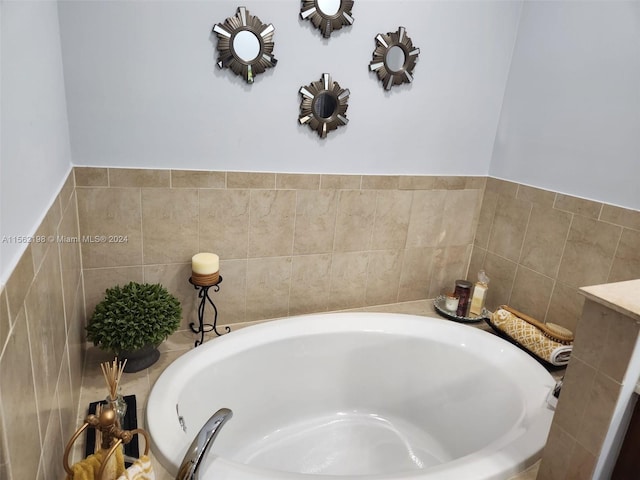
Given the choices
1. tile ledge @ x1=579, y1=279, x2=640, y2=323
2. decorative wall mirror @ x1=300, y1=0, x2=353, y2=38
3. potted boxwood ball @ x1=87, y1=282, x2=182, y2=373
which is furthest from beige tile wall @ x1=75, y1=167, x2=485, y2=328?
tile ledge @ x1=579, y1=279, x2=640, y2=323

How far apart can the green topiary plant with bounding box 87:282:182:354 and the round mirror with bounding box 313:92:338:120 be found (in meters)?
0.90

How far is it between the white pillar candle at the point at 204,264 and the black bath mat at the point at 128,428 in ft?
1.49

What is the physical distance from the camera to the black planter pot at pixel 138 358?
1364mm

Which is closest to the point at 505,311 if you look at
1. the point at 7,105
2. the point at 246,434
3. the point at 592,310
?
the point at 592,310

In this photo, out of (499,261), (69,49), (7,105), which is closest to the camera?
(7,105)

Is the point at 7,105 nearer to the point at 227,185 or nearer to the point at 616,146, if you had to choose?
the point at 227,185

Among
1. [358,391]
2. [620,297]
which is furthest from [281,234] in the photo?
[620,297]

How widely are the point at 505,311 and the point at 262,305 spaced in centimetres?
104

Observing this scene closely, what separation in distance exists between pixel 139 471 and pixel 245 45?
1.30m

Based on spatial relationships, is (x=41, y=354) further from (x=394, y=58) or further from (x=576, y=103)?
(x=576, y=103)

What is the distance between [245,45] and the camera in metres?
1.45

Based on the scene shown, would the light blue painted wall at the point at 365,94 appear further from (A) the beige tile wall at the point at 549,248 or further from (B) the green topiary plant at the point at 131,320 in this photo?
(B) the green topiary plant at the point at 131,320

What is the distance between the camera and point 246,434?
1612 mm

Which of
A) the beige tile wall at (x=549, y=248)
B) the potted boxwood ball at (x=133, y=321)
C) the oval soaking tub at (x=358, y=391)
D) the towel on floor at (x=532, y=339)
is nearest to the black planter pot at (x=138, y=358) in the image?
the potted boxwood ball at (x=133, y=321)
